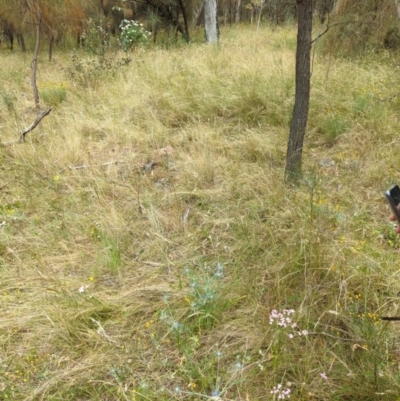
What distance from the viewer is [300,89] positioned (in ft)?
7.87

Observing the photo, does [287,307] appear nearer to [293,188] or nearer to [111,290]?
[111,290]

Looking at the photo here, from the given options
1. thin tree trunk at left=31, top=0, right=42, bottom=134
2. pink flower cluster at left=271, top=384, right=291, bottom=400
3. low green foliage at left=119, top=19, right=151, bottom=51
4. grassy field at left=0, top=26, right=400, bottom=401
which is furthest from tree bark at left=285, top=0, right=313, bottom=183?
low green foliage at left=119, top=19, right=151, bottom=51

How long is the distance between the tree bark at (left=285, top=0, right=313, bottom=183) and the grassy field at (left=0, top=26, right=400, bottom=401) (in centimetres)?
16

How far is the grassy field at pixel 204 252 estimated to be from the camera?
54.2 inches

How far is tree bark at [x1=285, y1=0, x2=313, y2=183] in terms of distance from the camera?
6.98 ft

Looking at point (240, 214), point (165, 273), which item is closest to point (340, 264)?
point (240, 214)

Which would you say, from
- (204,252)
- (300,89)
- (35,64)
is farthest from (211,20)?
(204,252)

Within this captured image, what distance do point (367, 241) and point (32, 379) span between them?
1827mm

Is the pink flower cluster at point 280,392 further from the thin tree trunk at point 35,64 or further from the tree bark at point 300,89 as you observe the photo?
the thin tree trunk at point 35,64

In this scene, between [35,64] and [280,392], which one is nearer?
[280,392]

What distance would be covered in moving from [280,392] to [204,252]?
0.92m

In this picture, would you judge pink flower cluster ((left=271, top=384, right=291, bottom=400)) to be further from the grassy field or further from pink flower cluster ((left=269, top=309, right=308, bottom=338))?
pink flower cluster ((left=269, top=309, right=308, bottom=338))

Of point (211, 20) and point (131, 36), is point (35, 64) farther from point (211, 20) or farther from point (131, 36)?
point (211, 20)

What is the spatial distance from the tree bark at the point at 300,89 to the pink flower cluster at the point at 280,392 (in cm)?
155
